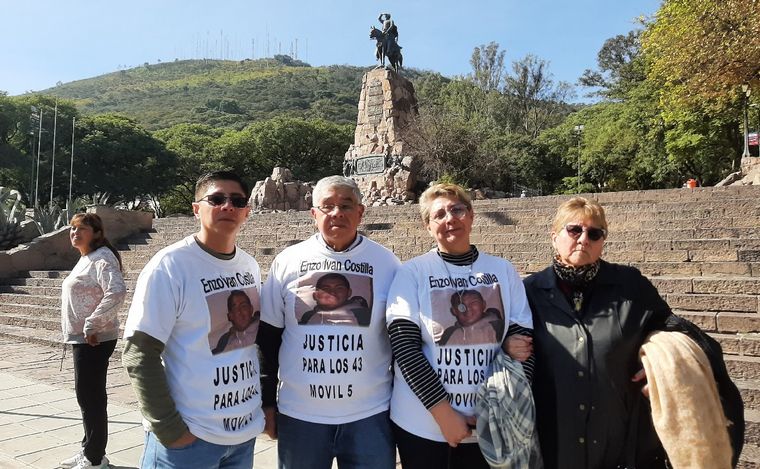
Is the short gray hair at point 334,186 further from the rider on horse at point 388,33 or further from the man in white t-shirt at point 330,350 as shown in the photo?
the rider on horse at point 388,33

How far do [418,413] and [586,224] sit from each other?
3.05 ft

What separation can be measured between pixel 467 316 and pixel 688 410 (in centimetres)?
74

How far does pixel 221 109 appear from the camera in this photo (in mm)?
75062

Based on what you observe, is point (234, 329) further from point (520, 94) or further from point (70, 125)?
point (520, 94)

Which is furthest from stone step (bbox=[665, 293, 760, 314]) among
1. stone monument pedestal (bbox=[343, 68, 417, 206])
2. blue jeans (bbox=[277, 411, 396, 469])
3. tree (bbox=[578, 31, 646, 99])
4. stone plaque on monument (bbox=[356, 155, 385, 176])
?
tree (bbox=[578, 31, 646, 99])

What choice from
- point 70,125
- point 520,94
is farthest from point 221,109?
point 520,94

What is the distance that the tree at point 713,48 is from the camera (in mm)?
11609

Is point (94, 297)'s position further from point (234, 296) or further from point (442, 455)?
point (442, 455)

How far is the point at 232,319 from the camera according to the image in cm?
190

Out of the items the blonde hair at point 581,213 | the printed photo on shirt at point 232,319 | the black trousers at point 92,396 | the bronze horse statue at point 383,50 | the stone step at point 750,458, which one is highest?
the bronze horse statue at point 383,50

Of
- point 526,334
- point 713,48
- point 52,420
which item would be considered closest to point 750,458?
point 526,334

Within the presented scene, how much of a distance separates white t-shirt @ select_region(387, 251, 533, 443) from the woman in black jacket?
18 cm

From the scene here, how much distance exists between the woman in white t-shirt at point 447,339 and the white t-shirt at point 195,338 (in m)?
0.58

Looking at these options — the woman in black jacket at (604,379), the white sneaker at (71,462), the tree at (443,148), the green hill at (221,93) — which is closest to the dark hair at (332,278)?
the woman in black jacket at (604,379)
